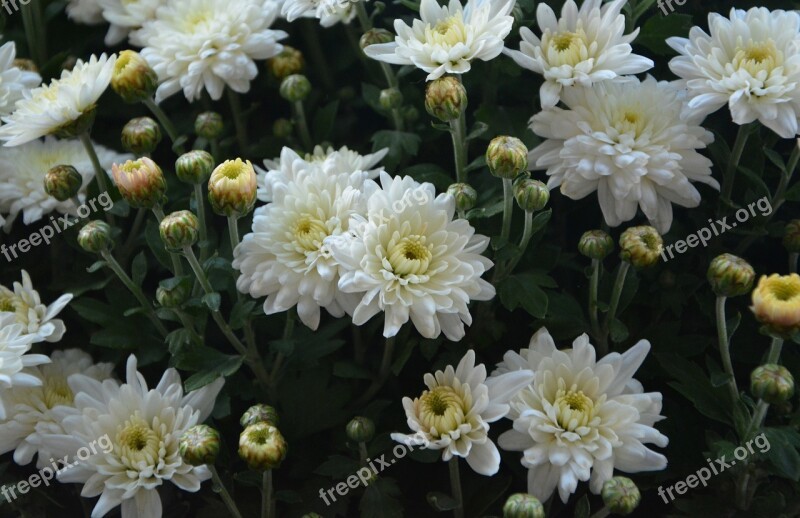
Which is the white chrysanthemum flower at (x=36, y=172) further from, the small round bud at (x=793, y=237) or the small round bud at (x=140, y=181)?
the small round bud at (x=793, y=237)

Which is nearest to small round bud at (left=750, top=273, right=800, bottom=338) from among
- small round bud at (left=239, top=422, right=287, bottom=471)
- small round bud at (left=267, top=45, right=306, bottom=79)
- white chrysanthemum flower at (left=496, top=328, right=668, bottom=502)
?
white chrysanthemum flower at (left=496, top=328, right=668, bottom=502)

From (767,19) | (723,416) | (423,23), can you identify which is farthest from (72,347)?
(767,19)

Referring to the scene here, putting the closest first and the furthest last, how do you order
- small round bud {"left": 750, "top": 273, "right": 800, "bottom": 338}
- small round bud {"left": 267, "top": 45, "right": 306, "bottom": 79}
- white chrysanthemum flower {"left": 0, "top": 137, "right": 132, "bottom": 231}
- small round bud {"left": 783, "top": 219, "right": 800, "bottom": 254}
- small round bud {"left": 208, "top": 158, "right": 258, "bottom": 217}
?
small round bud {"left": 750, "top": 273, "right": 800, "bottom": 338}, small round bud {"left": 208, "top": 158, "right": 258, "bottom": 217}, small round bud {"left": 783, "top": 219, "right": 800, "bottom": 254}, white chrysanthemum flower {"left": 0, "top": 137, "right": 132, "bottom": 231}, small round bud {"left": 267, "top": 45, "right": 306, "bottom": 79}

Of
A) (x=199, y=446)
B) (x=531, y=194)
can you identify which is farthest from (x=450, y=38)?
(x=199, y=446)

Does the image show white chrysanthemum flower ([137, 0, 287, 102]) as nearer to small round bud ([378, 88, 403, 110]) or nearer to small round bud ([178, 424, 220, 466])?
small round bud ([378, 88, 403, 110])

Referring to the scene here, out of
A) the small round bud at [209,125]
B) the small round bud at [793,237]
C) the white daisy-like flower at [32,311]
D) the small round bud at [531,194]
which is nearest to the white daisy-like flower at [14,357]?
the white daisy-like flower at [32,311]

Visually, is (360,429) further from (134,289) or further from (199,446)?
(134,289)
